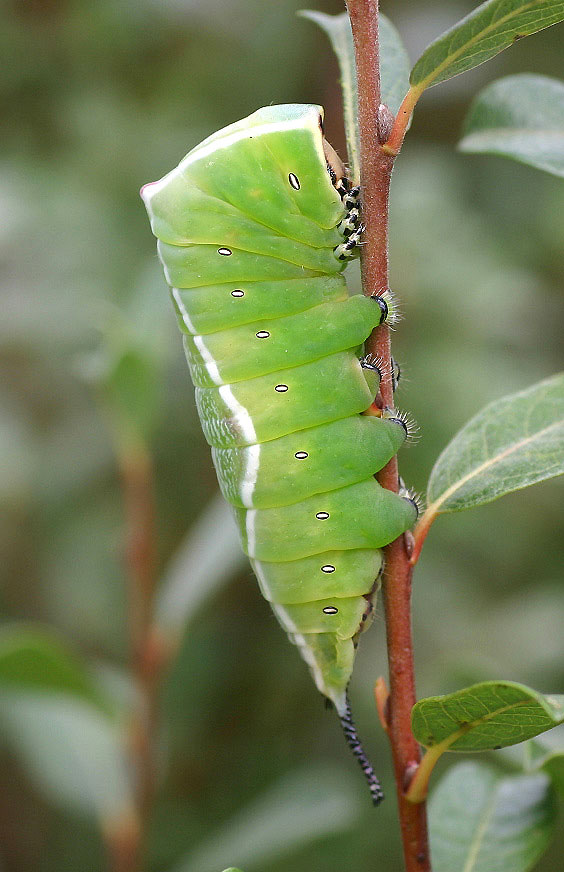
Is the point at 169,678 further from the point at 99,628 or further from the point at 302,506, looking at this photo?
the point at 302,506

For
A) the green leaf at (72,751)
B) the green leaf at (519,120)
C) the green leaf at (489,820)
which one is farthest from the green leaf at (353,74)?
the green leaf at (72,751)

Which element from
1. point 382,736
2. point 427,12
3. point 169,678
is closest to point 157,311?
point 169,678

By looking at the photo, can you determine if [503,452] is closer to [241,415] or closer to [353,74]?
[241,415]

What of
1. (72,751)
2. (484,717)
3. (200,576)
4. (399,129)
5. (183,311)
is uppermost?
(399,129)

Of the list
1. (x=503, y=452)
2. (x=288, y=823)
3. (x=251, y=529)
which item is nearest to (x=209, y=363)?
(x=251, y=529)

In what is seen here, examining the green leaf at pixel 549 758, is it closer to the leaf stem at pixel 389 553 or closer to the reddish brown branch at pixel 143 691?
the leaf stem at pixel 389 553

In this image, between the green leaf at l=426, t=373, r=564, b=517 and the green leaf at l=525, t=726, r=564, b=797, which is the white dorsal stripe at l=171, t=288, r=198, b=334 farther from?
the green leaf at l=525, t=726, r=564, b=797
